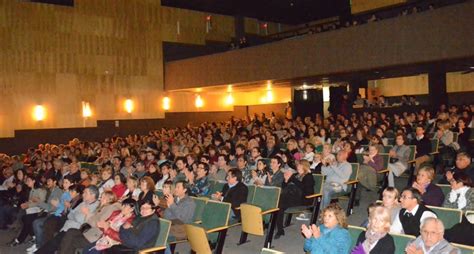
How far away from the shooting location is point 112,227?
517 centimetres

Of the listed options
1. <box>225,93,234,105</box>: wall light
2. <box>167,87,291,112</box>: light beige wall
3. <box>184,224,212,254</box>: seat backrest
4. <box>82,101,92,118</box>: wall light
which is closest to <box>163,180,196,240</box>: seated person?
<box>184,224,212,254</box>: seat backrest

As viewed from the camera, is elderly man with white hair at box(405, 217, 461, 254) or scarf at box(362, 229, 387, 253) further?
scarf at box(362, 229, 387, 253)

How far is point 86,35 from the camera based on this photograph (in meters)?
16.0

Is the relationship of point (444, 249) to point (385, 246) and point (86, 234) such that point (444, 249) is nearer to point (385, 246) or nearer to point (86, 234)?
point (385, 246)

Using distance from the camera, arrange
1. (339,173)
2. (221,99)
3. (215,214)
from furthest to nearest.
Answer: (221,99)
(339,173)
(215,214)

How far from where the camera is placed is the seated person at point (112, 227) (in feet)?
16.6

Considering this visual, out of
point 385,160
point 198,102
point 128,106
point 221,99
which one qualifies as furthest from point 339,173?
point 221,99

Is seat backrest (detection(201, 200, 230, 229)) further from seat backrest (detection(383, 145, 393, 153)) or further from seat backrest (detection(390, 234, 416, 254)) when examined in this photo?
seat backrest (detection(383, 145, 393, 153))

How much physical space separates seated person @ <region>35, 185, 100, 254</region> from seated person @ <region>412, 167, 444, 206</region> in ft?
12.9

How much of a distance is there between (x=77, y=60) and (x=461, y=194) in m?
13.6

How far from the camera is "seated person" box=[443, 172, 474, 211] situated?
4797 mm

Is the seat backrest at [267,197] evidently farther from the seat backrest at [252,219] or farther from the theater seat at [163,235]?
the theater seat at [163,235]

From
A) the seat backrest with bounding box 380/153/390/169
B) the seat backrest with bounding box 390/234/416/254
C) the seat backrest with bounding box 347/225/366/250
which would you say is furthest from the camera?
the seat backrest with bounding box 380/153/390/169

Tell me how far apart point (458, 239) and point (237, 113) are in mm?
16531
